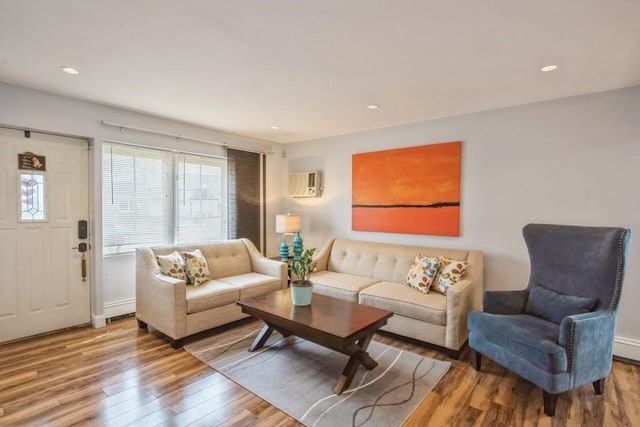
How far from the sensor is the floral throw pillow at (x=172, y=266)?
11.2ft

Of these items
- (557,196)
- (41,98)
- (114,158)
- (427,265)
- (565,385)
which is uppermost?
(41,98)

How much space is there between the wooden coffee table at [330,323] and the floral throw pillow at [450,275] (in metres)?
0.91

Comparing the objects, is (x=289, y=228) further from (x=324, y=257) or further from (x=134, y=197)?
(x=134, y=197)

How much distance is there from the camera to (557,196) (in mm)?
3152

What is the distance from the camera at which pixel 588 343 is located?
7.09ft

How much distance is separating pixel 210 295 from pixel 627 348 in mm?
3898

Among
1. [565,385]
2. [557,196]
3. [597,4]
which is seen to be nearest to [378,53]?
[597,4]

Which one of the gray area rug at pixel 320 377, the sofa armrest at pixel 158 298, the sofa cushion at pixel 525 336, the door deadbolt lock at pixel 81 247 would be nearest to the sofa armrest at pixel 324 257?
the gray area rug at pixel 320 377

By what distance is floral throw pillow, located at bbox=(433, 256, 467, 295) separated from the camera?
3.28 metres

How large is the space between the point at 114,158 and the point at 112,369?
226 cm

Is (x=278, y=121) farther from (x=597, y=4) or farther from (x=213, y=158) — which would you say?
(x=597, y=4)

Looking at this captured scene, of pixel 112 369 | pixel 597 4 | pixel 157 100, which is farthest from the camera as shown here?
pixel 157 100

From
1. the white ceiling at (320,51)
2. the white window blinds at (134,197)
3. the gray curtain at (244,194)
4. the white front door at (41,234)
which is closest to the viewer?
the white ceiling at (320,51)

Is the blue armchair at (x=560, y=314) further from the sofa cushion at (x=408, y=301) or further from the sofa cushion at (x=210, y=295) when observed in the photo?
the sofa cushion at (x=210, y=295)
